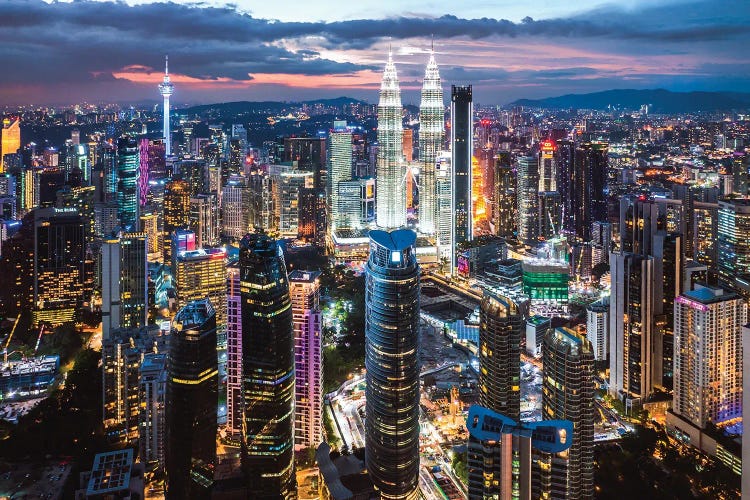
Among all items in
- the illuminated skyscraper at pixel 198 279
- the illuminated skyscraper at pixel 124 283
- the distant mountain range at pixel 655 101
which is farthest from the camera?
the distant mountain range at pixel 655 101

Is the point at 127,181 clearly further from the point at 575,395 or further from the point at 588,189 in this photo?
the point at 575,395

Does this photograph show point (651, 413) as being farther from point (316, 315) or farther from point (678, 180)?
point (678, 180)

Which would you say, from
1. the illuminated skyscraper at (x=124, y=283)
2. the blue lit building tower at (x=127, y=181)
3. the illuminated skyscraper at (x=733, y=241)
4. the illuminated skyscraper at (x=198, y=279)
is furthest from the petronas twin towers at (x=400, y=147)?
the illuminated skyscraper at (x=124, y=283)

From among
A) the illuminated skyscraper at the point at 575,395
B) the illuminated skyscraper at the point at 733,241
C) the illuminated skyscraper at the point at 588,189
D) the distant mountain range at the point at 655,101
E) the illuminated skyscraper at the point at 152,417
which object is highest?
the distant mountain range at the point at 655,101

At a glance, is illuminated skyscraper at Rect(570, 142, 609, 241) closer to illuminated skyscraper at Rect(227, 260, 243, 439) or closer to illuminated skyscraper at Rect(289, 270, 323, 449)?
illuminated skyscraper at Rect(289, 270, 323, 449)

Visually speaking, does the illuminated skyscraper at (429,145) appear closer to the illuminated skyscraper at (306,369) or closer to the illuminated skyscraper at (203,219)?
the illuminated skyscraper at (203,219)

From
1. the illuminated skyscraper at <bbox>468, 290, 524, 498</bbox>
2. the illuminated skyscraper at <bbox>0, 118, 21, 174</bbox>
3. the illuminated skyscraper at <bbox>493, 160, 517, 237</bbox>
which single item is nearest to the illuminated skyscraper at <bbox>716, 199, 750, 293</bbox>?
the illuminated skyscraper at <bbox>468, 290, 524, 498</bbox>

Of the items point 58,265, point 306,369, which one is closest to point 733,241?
point 306,369
